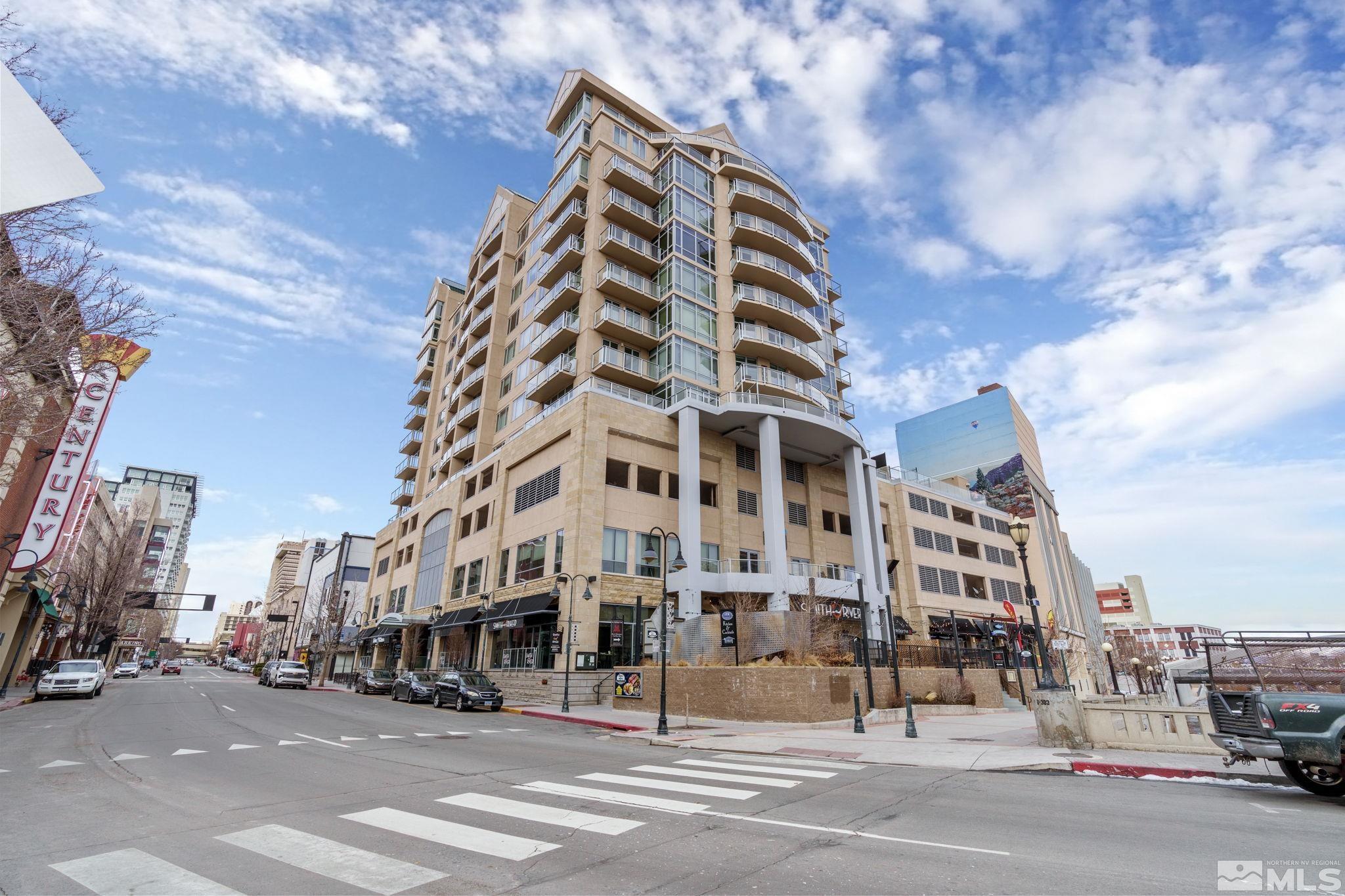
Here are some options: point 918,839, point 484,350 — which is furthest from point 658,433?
point 918,839

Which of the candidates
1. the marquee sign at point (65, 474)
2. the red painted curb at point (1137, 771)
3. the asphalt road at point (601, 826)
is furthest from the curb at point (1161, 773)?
the marquee sign at point (65, 474)

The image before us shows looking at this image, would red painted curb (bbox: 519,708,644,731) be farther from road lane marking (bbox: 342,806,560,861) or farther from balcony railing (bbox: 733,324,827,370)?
balcony railing (bbox: 733,324,827,370)

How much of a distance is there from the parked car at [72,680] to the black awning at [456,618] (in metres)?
16.8

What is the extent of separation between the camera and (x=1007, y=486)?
248 feet

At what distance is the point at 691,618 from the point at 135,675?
67440mm

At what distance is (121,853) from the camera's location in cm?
559

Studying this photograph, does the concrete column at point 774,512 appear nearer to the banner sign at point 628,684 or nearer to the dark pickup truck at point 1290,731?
the banner sign at point 628,684

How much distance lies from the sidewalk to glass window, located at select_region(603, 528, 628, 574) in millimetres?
9142

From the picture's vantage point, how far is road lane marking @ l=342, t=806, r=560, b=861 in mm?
5781

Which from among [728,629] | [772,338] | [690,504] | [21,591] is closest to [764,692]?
[728,629]

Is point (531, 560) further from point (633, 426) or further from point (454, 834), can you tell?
point (454, 834)

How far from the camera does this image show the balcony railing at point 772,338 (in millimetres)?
42031

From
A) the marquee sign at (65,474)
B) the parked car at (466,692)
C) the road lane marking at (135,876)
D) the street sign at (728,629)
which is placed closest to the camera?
the road lane marking at (135,876)
